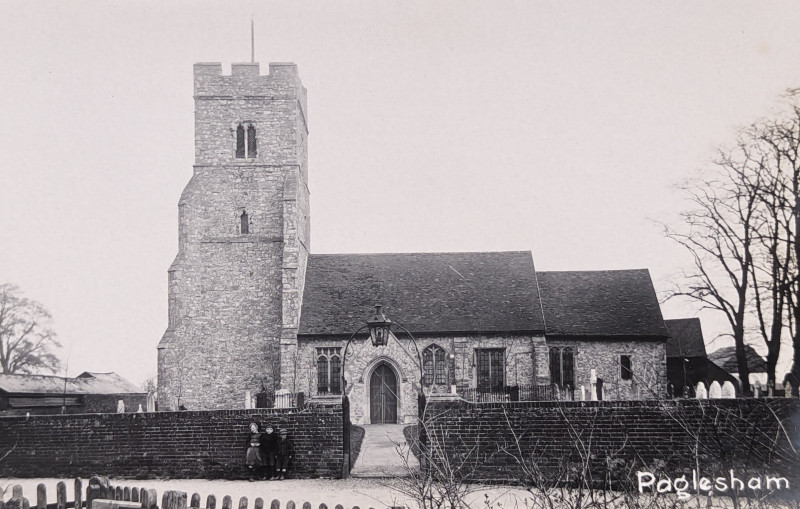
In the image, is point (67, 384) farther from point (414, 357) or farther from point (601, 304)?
point (601, 304)

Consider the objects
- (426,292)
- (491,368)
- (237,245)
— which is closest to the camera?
(491,368)

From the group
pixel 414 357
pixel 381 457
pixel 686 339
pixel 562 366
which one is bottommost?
pixel 381 457

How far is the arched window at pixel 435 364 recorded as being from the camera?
109ft

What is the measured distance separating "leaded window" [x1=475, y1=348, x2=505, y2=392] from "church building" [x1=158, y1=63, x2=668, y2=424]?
0.05 meters

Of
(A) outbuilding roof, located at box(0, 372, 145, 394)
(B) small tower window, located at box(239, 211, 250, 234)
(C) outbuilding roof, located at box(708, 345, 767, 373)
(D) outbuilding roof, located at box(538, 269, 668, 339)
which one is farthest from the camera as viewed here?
(C) outbuilding roof, located at box(708, 345, 767, 373)

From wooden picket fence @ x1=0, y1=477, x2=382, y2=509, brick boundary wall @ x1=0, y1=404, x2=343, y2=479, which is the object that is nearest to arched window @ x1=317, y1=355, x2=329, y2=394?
brick boundary wall @ x1=0, y1=404, x2=343, y2=479

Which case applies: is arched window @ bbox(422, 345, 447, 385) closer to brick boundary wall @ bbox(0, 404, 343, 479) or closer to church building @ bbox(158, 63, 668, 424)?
church building @ bbox(158, 63, 668, 424)

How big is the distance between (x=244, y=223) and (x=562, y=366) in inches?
626

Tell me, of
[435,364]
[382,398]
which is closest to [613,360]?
[435,364]

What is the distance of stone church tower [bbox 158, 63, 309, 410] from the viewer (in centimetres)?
3372

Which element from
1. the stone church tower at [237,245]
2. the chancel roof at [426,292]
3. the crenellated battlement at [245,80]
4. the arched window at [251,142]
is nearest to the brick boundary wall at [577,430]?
the chancel roof at [426,292]

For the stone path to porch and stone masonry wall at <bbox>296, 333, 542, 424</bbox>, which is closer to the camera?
the stone path to porch

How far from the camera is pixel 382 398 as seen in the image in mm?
33000

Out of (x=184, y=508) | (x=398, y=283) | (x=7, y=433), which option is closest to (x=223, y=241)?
(x=398, y=283)
